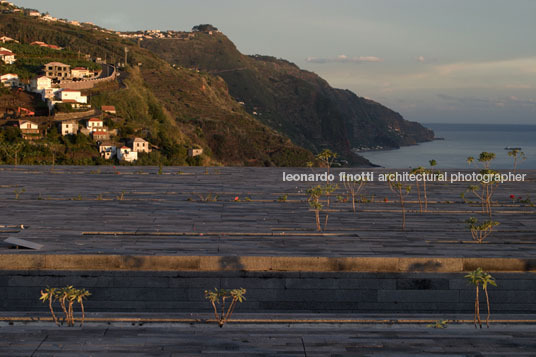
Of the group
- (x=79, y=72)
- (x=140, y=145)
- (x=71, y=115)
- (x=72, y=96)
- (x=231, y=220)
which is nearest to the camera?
(x=231, y=220)

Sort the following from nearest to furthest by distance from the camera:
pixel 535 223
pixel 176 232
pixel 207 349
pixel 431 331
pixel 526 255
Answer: pixel 207 349
pixel 431 331
pixel 526 255
pixel 176 232
pixel 535 223

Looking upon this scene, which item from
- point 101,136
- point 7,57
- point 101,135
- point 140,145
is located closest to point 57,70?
point 7,57

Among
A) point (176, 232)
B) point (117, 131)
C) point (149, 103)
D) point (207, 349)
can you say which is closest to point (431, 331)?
point (207, 349)

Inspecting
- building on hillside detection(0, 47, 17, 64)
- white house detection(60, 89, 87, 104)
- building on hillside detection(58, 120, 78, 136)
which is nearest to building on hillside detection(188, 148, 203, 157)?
building on hillside detection(58, 120, 78, 136)

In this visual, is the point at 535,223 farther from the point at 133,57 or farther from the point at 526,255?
the point at 133,57

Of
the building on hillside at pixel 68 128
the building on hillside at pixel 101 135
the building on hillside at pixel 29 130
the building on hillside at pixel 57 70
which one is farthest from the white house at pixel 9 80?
the building on hillside at pixel 101 135

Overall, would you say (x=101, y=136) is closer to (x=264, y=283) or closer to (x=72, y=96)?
(x=72, y=96)

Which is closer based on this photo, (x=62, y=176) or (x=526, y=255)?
(x=526, y=255)
